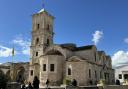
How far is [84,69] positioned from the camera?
4925cm

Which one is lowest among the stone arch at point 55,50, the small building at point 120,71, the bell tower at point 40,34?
the small building at point 120,71

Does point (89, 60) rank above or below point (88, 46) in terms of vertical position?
below

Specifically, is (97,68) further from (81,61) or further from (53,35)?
(53,35)

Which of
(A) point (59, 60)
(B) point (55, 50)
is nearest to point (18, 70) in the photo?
(B) point (55, 50)

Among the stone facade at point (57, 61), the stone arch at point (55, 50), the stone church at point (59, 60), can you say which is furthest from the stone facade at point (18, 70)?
the stone arch at point (55, 50)

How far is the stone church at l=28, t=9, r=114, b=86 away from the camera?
49.7 m

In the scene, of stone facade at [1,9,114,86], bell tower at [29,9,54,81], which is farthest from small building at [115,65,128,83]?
bell tower at [29,9,54,81]

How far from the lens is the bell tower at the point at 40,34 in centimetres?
5856

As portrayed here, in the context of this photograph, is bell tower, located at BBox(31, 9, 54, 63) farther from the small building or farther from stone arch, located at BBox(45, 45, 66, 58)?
the small building

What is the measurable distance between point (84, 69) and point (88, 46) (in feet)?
29.4

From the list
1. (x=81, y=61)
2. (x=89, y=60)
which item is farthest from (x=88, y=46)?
(x=81, y=61)

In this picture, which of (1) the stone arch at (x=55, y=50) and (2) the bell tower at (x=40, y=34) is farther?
(2) the bell tower at (x=40, y=34)

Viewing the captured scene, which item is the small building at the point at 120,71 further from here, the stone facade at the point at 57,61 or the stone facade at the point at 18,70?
the stone facade at the point at 18,70

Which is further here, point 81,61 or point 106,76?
point 106,76
